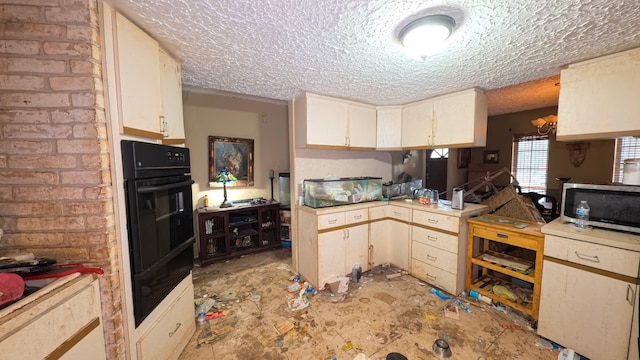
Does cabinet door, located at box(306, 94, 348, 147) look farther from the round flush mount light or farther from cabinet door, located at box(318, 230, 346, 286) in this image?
the round flush mount light

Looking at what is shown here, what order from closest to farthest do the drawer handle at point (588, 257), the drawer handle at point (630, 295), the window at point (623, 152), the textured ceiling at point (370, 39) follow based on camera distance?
the textured ceiling at point (370, 39) < the drawer handle at point (630, 295) < the drawer handle at point (588, 257) < the window at point (623, 152)

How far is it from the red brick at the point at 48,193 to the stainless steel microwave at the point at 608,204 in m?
3.38

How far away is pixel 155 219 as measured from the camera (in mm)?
1385

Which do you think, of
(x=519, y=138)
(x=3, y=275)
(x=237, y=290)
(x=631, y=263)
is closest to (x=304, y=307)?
(x=237, y=290)

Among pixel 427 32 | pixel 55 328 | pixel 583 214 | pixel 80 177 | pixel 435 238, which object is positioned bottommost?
pixel 435 238

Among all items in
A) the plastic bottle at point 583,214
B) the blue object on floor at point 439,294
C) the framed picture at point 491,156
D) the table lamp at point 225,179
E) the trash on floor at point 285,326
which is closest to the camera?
the plastic bottle at point 583,214

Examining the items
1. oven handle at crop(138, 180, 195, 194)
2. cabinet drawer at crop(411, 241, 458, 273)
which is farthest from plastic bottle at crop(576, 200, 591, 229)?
oven handle at crop(138, 180, 195, 194)

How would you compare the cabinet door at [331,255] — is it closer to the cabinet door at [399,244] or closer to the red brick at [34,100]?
the cabinet door at [399,244]

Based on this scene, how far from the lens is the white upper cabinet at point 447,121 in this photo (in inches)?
92.6

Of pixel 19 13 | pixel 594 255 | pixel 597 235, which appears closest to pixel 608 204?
pixel 597 235

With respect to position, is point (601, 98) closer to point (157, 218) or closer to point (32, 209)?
point (157, 218)

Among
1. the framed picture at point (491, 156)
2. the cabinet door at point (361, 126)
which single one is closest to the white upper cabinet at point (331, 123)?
the cabinet door at point (361, 126)

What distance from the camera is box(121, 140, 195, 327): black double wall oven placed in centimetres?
122

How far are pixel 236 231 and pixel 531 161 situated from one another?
6320 millimetres
